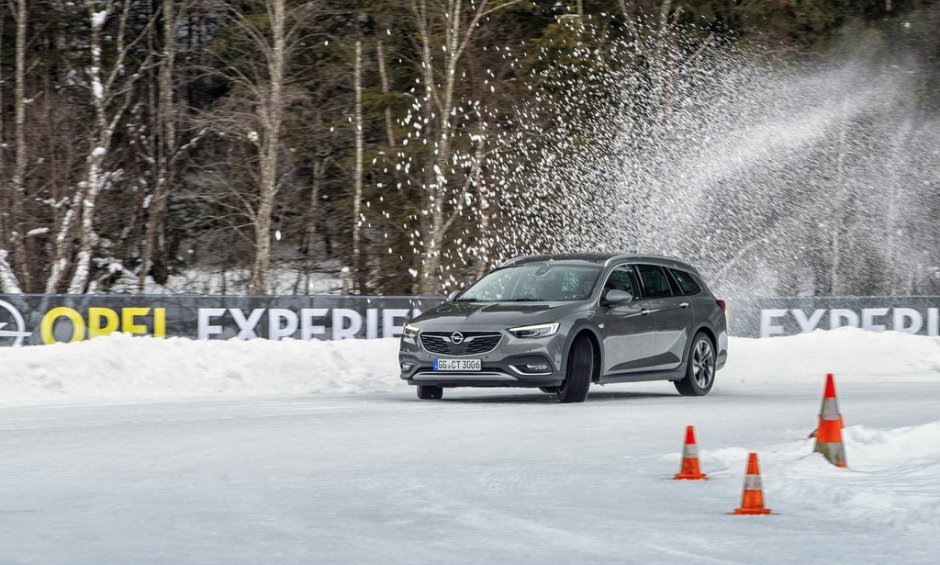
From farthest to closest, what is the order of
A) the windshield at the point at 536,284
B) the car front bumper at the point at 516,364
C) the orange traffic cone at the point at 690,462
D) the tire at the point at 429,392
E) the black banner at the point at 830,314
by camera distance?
the black banner at the point at 830,314 < the tire at the point at 429,392 < the windshield at the point at 536,284 < the car front bumper at the point at 516,364 < the orange traffic cone at the point at 690,462

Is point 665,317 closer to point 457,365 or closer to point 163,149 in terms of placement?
point 457,365

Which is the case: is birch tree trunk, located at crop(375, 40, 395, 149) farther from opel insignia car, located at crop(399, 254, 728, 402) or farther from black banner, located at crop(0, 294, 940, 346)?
opel insignia car, located at crop(399, 254, 728, 402)

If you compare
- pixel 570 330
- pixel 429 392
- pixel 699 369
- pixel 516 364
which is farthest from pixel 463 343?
pixel 699 369

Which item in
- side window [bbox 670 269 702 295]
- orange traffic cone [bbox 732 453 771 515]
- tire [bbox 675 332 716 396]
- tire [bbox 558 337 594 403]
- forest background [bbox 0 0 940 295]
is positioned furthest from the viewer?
forest background [bbox 0 0 940 295]

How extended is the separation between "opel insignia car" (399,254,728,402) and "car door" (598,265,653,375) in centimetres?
1

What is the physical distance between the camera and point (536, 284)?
16.1 m

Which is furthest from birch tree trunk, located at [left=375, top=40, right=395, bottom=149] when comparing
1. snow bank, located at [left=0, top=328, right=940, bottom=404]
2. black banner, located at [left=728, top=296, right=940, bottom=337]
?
snow bank, located at [left=0, top=328, right=940, bottom=404]

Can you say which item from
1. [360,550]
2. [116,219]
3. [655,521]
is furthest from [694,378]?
[116,219]

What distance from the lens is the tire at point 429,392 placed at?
16.0 metres

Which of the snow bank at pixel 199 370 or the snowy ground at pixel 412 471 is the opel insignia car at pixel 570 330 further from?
the snow bank at pixel 199 370

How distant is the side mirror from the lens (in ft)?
50.9

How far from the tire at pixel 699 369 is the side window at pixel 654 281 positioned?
69 cm

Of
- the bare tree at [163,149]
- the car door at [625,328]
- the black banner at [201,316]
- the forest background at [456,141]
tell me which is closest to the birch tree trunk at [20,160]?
the forest background at [456,141]

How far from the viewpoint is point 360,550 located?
6.78m
